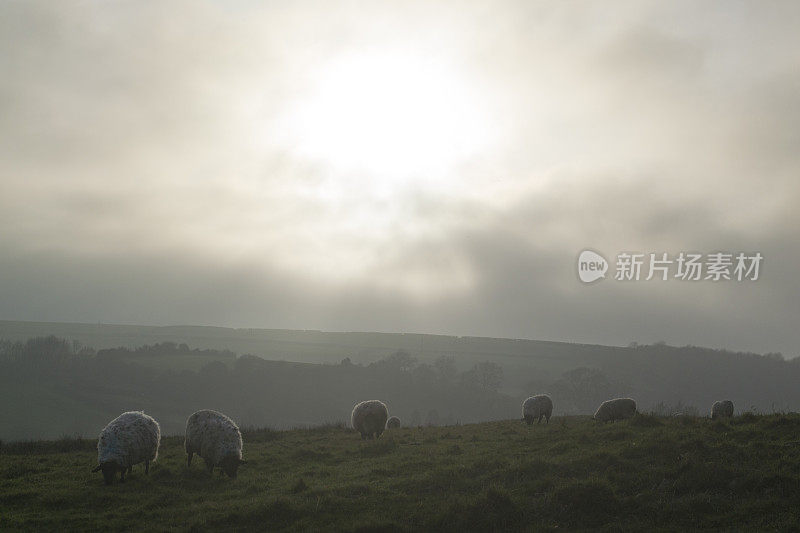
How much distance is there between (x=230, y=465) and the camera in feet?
58.7

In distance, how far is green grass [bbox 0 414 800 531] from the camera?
37.6 feet

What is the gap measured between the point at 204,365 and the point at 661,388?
12942 centimetres

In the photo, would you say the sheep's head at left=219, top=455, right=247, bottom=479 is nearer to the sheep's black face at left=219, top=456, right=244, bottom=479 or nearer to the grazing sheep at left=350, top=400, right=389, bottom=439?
the sheep's black face at left=219, top=456, right=244, bottom=479

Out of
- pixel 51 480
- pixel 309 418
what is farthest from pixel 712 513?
pixel 309 418

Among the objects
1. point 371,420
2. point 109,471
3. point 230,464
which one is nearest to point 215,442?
point 230,464

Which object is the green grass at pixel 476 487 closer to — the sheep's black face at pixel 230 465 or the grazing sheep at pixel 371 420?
the sheep's black face at pixel 230 465

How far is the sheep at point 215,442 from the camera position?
18.0 metres

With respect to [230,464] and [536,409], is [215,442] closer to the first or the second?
[230,464]

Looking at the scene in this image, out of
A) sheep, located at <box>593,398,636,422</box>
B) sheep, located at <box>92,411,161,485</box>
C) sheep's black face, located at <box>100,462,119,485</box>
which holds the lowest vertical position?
sheep's black face, located at <box>100,462,119,485</box>

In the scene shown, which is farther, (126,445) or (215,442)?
(215,442)

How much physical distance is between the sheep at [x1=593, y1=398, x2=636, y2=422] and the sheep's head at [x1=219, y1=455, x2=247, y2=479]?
20.7 metres

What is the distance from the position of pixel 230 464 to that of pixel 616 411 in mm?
21885

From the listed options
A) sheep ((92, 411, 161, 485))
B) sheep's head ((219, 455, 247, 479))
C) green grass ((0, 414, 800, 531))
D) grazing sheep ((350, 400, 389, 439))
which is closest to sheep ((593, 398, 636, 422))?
green grass ((0, 414, 800, 531))

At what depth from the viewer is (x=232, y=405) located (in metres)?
120
